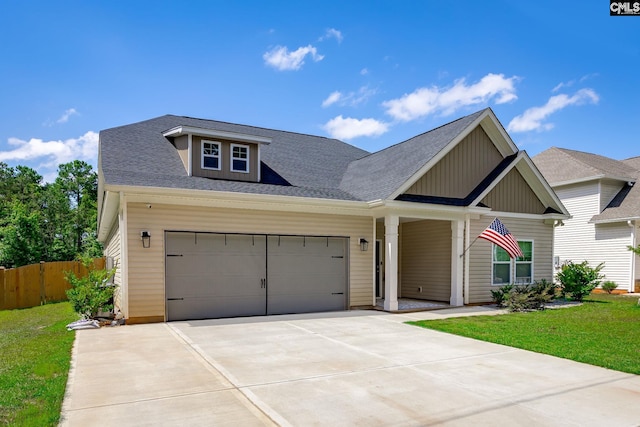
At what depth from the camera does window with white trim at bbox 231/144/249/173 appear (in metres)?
12.5

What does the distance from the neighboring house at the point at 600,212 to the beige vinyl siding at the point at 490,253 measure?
6.22 metres

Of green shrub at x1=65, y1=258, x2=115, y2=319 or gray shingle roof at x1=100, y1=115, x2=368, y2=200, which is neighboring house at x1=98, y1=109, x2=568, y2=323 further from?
green shrub at x1=65, y1=258, x2=115, y2=319

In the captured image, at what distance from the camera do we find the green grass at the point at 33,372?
14.1ft

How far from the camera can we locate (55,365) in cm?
621

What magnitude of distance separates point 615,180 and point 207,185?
1960 cm

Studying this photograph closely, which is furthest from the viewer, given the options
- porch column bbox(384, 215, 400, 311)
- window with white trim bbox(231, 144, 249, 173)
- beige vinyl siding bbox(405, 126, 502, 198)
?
beige vinyl siding bbox(405, 126, 502, 198)

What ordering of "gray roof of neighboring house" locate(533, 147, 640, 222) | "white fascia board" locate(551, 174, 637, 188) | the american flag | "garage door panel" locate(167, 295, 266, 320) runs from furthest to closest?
"white fascia board" locate(551, 174, 637, 188) → "gray roof of neighboring house" locate(533, 147, 640, 222) → the american flag → "garage door panel" locate(167, 295, 266, 320)

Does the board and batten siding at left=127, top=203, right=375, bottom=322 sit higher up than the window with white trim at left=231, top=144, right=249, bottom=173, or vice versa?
the window with white trim at left=231, top=144, right=249, bottom=173

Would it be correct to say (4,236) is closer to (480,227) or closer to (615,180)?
(480,227)

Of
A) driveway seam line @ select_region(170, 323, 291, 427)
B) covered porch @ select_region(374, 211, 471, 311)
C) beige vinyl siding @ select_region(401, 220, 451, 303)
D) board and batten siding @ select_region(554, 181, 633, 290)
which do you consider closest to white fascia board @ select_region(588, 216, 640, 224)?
board and batten siding @ select_region(554, 181, 633, 290)

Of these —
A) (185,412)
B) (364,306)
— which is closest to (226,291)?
(364,306)

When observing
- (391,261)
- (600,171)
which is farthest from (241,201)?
(600,171)

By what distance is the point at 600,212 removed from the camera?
66.9ft

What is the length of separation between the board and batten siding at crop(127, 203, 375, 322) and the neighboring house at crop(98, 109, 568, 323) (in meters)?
0.03
